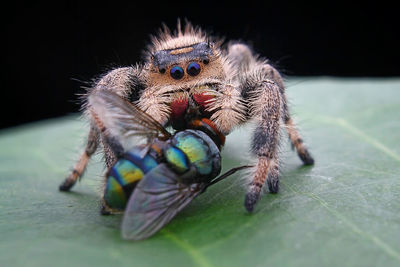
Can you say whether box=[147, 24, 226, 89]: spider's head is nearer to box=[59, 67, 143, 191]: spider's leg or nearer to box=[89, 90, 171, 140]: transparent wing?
box=[59, 67, 143, 191]: spider's leg

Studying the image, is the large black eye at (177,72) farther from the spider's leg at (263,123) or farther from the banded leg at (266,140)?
the banded leg at (266,140)

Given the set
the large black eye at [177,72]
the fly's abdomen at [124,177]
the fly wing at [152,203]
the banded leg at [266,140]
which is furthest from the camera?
the large black eye at [177,72]

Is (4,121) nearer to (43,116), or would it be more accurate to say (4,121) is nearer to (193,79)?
(43,116)

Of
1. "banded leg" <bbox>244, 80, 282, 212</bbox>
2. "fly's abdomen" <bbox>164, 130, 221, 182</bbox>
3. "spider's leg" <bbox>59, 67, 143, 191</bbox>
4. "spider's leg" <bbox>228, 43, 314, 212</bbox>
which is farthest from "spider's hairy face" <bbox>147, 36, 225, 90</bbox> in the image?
"fly's abdomen" <bbox>164, 130, 221, 182</bbox>

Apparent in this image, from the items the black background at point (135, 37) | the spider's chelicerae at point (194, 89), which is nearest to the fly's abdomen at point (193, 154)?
the spider's chelicerae at point (194, 89)

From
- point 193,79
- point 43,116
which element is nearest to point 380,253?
point 193,79
